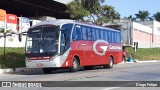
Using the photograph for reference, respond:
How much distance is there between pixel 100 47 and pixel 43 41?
6.72 meters

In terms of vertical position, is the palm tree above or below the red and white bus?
above

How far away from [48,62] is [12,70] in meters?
4.20

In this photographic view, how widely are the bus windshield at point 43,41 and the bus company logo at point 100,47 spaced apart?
5.26 m

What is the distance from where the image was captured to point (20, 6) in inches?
2080

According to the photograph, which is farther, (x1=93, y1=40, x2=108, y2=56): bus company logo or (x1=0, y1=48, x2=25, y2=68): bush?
(x1=93, y1=40, x2=108, y2=56): bus company logo

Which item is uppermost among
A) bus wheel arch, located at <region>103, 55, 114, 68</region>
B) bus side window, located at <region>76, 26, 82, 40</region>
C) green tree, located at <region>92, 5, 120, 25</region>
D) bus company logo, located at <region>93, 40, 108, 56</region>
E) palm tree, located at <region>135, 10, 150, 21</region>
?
palm tree, located at <region>135, 10, 150, 21</region>

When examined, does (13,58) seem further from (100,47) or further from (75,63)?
(100,47)

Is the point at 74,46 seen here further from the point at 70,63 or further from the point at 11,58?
the point at 11,58

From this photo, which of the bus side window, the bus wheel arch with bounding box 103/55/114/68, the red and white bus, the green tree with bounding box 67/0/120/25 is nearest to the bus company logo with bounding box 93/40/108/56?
the red and white bus

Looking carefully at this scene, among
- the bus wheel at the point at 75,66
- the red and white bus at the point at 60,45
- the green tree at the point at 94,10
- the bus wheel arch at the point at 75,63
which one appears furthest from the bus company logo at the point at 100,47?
the green tree at the point at 94,10

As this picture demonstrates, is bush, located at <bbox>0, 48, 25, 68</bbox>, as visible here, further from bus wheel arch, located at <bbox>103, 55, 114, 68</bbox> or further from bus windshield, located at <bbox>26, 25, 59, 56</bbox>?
bus wheel arch, located at <bbox>103, 55, 114, 68</bbox>

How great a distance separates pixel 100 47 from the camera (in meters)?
29.7

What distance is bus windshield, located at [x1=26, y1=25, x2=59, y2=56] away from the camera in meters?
24.0

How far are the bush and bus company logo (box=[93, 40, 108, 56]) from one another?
5555 mm
